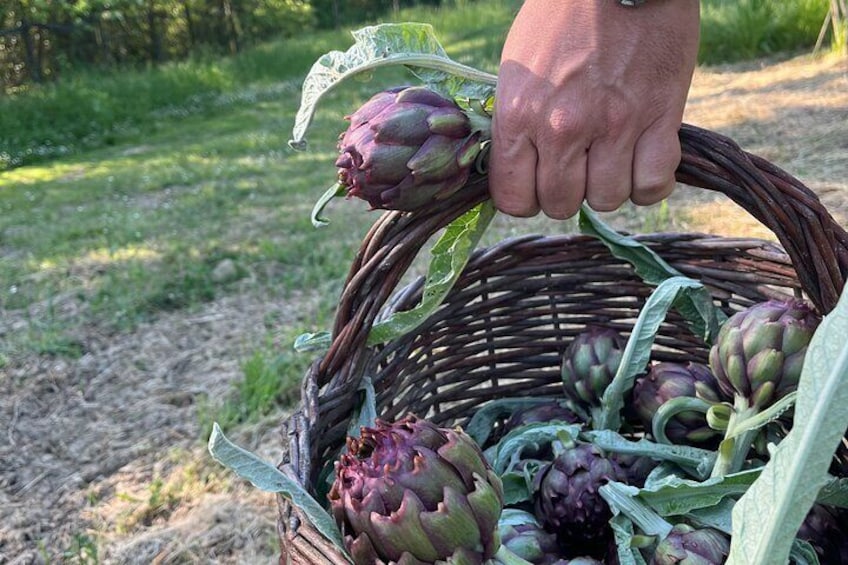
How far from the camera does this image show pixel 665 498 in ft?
1.76

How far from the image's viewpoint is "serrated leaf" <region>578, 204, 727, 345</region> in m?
0.67

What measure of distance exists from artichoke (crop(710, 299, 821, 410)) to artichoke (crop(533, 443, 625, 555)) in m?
0.11

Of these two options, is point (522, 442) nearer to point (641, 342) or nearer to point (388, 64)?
point (641, 342)

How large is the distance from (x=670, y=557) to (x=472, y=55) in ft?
13.1

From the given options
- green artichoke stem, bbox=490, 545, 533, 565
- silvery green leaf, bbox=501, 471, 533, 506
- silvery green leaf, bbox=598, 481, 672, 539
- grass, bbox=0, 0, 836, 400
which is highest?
green artichoke stem, bbox=490, 545, 533, 565

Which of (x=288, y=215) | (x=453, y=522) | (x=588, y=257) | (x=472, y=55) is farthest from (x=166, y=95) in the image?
(x=453, y=522)

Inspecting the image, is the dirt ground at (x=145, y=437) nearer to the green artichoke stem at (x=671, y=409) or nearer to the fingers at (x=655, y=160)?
the green artichoke stem at (x=671, y=409)

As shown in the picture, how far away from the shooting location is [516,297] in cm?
76

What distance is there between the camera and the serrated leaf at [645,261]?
0.67m

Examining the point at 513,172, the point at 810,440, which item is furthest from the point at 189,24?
the point at 810,440

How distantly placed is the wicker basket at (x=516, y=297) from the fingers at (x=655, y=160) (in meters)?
0.02

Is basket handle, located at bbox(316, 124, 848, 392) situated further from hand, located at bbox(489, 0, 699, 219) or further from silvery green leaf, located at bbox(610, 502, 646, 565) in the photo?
silvery green leaf, located at bbox(610, 502, 646, 565)

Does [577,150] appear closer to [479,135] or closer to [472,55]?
[479,135]

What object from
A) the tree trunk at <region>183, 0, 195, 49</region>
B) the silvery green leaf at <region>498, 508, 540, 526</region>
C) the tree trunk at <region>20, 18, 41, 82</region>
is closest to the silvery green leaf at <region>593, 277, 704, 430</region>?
the silvery green leaf at <region>498, 508, 540, 526</region>
